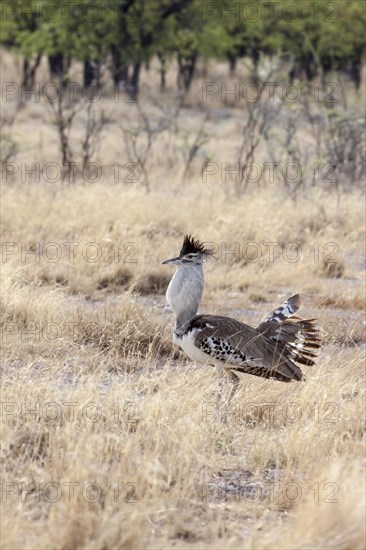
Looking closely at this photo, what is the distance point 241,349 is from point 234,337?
0.28ft

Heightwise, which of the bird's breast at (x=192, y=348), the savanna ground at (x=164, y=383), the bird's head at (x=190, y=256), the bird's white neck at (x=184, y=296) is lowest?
the savanna ground at (x=164, y=383)

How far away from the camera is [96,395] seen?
230 inches

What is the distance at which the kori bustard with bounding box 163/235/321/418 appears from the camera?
6.11 m

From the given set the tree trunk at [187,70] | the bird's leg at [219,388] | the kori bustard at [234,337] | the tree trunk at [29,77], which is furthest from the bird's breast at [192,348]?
the tree trunk at [187,70]

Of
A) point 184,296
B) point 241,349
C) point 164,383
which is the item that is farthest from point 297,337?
point 164,383

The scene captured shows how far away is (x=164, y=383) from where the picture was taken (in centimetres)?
609

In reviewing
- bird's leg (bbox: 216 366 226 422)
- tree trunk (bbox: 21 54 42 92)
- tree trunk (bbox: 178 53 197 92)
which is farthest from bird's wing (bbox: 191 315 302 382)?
tree trunk (bbox: 178 53 197 92)

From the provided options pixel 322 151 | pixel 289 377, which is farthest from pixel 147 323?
pixel 322 151

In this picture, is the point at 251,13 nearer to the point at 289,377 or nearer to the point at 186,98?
the point at 186,98

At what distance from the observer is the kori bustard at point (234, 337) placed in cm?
611

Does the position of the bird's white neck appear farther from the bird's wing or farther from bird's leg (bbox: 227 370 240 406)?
bird's leg (bbox: 227 370 240 406)

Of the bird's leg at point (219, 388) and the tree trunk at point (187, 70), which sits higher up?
the tree trunk at point (187, 70)

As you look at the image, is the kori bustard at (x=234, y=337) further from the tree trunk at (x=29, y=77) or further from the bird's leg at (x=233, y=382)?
the tree trunk at (x=29, y=77)

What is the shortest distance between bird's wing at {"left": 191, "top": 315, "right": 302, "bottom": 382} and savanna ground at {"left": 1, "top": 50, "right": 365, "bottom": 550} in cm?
23
